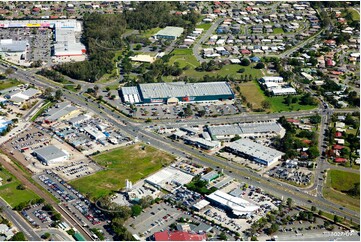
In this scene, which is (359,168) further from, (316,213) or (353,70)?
(353,70)

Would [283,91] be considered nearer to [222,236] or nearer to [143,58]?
[143,58]

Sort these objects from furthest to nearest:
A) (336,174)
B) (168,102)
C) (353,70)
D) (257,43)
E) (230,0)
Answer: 1. (230,0)
2. (257,43)
3. (353,70)
4. (168,102)
5. (336,174)

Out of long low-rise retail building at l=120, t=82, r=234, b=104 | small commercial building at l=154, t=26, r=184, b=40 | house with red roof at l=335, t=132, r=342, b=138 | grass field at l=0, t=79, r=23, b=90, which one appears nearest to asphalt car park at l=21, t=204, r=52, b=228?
long low-rise retail building at l=120, t=82, r=234, b=104

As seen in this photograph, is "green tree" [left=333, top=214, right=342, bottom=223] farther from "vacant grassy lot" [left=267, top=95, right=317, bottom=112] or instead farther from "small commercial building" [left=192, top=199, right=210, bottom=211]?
"vacant grassy lot" [left=267, top=95, right=317, bottom=112]

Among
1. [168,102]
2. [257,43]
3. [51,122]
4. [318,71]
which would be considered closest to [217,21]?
[257,43]

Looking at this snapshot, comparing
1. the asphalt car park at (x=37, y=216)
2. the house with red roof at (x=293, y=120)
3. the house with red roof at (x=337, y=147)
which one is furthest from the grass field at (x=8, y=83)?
the house with red roof at (x=337, y=147)

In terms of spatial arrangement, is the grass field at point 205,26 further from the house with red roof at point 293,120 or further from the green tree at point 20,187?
the green tree at point 20,187
